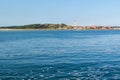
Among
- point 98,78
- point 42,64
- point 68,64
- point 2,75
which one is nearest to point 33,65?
point 42,64

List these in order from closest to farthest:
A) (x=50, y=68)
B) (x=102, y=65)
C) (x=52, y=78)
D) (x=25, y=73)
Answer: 1. (x=52, y=78)
2. (x=25, y=73)
3. (x=50, y=68)
4. (x=102, y=65)

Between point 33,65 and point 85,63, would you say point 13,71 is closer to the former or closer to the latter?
point 33,65

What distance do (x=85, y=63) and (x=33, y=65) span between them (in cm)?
755

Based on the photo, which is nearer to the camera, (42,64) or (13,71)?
(13,71)

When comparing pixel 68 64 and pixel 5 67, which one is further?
pixel 68 64

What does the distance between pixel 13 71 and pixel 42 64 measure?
7.32 m

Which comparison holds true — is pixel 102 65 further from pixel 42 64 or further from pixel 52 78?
pixel 52 78

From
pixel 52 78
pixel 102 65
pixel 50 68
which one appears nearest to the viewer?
pixel 52 78

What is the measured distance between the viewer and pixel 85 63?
4753 cm

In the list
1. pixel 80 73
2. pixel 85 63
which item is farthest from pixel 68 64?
pixel 80 73

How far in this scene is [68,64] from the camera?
46.4 metres

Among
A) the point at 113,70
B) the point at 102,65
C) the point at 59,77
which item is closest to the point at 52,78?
the point at 59,77

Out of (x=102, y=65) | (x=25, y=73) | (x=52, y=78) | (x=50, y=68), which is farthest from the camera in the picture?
(x=102, y=65)

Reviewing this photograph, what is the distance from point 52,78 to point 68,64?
10655mm
